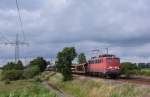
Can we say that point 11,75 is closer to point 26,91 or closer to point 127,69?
point 127,69

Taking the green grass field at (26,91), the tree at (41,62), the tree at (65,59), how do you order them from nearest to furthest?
1. the green grass field at (26,91)
2. the tree at (65,59)
3. the tree at (41,62)

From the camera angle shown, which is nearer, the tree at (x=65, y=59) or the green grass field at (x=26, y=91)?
the green grass field at (x=26, y=91)

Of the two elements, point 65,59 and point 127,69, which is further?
point 65,59

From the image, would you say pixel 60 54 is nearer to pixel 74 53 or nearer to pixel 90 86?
pixel 74 53

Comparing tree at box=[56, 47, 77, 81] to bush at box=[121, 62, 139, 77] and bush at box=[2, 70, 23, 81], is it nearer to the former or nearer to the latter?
bush at box=[121, 62, 139, 77]

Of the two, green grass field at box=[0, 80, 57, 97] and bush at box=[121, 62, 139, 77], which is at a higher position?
bush at box=[121, 62, 139, 77]

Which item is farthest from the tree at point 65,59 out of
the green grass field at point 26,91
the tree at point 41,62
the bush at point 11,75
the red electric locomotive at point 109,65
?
the tree at point 41,62

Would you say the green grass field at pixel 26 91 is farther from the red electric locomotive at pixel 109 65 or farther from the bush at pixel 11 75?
the bush at pixel 11 75

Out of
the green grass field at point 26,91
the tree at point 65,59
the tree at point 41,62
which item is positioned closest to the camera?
the green grass field at point 26,91

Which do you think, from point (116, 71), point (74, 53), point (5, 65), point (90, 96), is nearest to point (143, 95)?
point (90, 96)

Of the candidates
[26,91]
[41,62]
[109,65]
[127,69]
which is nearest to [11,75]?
[41,62]

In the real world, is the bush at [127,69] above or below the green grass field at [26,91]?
above

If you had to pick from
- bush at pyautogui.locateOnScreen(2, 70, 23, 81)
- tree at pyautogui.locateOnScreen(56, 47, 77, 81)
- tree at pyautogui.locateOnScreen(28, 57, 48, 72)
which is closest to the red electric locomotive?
tree at pyautogui.locateOnScreen(56, 47, 77, 81)

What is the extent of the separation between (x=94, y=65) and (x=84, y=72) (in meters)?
17.1
